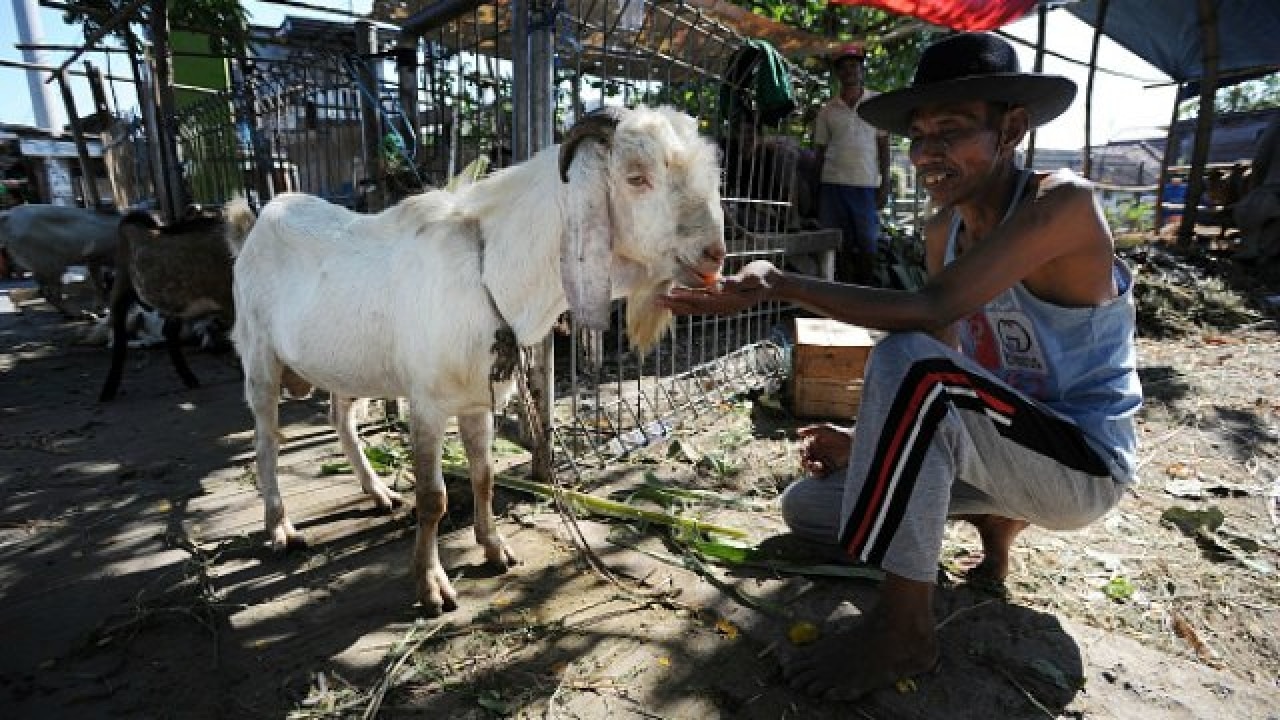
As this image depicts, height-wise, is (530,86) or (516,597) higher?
(530,86)

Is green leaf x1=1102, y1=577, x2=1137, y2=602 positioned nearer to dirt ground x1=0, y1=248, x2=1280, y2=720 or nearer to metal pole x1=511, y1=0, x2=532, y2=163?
dirt ground x1=0, y1=248, x2=1280, y2=720

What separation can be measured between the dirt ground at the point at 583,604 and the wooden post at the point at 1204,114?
8.75m

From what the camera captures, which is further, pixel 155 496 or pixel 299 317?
pixel 155 496

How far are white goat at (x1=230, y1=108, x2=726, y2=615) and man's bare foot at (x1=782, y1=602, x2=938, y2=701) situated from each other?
1306 mm

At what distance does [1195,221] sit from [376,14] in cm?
1387

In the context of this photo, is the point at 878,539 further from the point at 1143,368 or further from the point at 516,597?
the point at 1143,368

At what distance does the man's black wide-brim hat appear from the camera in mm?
2061

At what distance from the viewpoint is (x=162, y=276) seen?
5.82 metres

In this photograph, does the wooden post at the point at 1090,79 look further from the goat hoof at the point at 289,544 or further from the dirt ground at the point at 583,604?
the goat hoof at the point at 289,544

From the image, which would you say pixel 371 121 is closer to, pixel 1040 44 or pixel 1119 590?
pixel 1119 590

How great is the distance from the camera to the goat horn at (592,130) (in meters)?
2.06

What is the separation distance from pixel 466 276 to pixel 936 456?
6.09 ft

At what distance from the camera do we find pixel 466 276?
2459 mm

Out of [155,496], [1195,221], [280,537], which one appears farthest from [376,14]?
[1195,221]
